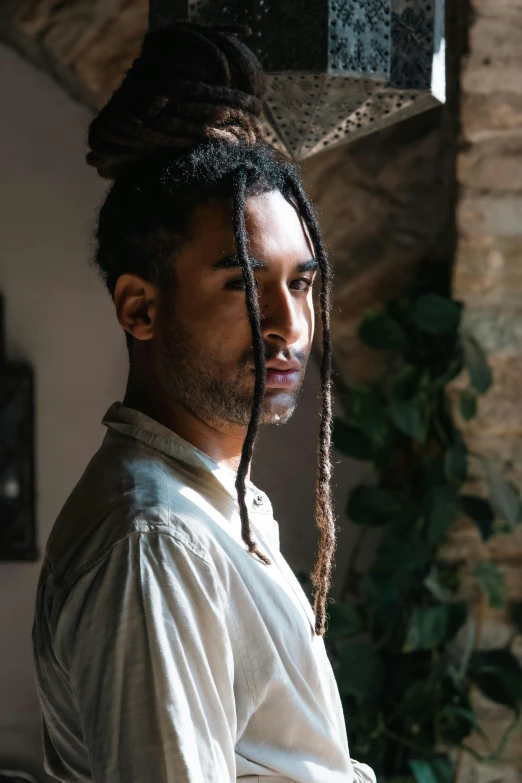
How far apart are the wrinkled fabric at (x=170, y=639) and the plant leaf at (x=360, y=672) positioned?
118cm

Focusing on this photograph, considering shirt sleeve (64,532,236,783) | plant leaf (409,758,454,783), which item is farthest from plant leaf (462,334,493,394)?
shirt sleeve (64,532,236,783)

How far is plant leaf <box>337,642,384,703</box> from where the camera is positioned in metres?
2.36

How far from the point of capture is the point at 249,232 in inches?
44.2

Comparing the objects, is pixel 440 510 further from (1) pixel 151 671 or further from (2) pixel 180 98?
(1) pixel 151 671

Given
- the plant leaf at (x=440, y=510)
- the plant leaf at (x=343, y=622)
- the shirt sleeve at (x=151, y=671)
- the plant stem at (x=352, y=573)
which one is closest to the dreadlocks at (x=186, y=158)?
the shirt sleeve at (x=151, y=671)

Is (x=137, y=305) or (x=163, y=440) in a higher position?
(x=137, y=305)

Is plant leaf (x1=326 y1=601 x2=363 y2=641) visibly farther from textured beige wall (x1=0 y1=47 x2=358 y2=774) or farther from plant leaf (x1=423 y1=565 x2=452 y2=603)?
textured beige wall (x1=0 y1=47 x2=358 y2=774)

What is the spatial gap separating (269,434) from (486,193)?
851 millimetres

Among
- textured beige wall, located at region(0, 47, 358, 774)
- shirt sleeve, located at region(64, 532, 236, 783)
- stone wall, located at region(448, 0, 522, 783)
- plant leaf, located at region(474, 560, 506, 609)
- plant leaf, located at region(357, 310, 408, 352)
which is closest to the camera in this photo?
shirt sleeve, located at region(64, 532, 236, 783)

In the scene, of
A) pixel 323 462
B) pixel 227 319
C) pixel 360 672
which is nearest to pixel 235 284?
pixel 227 319

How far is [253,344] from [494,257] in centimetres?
136

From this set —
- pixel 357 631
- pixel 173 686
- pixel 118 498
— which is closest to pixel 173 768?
pixel 173 686

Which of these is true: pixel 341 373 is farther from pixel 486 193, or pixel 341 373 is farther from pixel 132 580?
pixel 132 580

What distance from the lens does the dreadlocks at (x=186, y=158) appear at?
113cm
